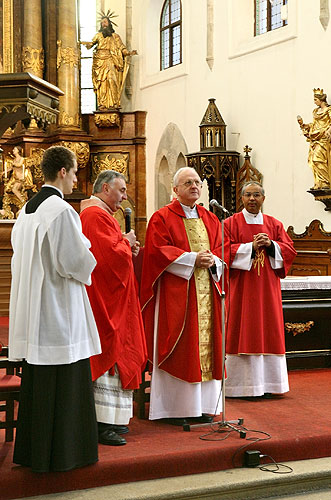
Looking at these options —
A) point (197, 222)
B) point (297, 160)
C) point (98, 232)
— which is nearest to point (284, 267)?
point (197, 222)

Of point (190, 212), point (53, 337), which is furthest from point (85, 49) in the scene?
point (53, 337)

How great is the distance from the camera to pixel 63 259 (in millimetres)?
4309

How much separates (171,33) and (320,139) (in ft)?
22.2

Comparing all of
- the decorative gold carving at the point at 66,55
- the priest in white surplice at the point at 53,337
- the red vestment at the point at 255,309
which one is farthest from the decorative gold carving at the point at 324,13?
the priest in white surplice at the point at 53,337

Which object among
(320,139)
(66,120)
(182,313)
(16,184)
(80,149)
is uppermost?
(66,120)

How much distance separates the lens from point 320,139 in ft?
39.2

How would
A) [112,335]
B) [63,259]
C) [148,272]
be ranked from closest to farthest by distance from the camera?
1. [63,259]
2. [112,335]
3. [148,272]

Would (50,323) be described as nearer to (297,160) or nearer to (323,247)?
(323,247)

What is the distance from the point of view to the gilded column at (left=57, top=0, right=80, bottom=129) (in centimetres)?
1736

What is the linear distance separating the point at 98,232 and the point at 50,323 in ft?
3.41

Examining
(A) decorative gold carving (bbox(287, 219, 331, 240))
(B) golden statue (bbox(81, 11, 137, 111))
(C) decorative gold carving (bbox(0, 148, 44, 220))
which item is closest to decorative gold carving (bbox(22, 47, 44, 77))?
(B) golden statue (bbox(81, 11, 137, 111))

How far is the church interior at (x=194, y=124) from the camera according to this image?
226 inches

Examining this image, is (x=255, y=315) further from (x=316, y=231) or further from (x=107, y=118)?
(x=107, y=118)

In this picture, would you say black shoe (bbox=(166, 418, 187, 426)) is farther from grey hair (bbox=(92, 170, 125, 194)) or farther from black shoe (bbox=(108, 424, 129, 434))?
grey hair (bbox=(92, 170, 125, 194))
